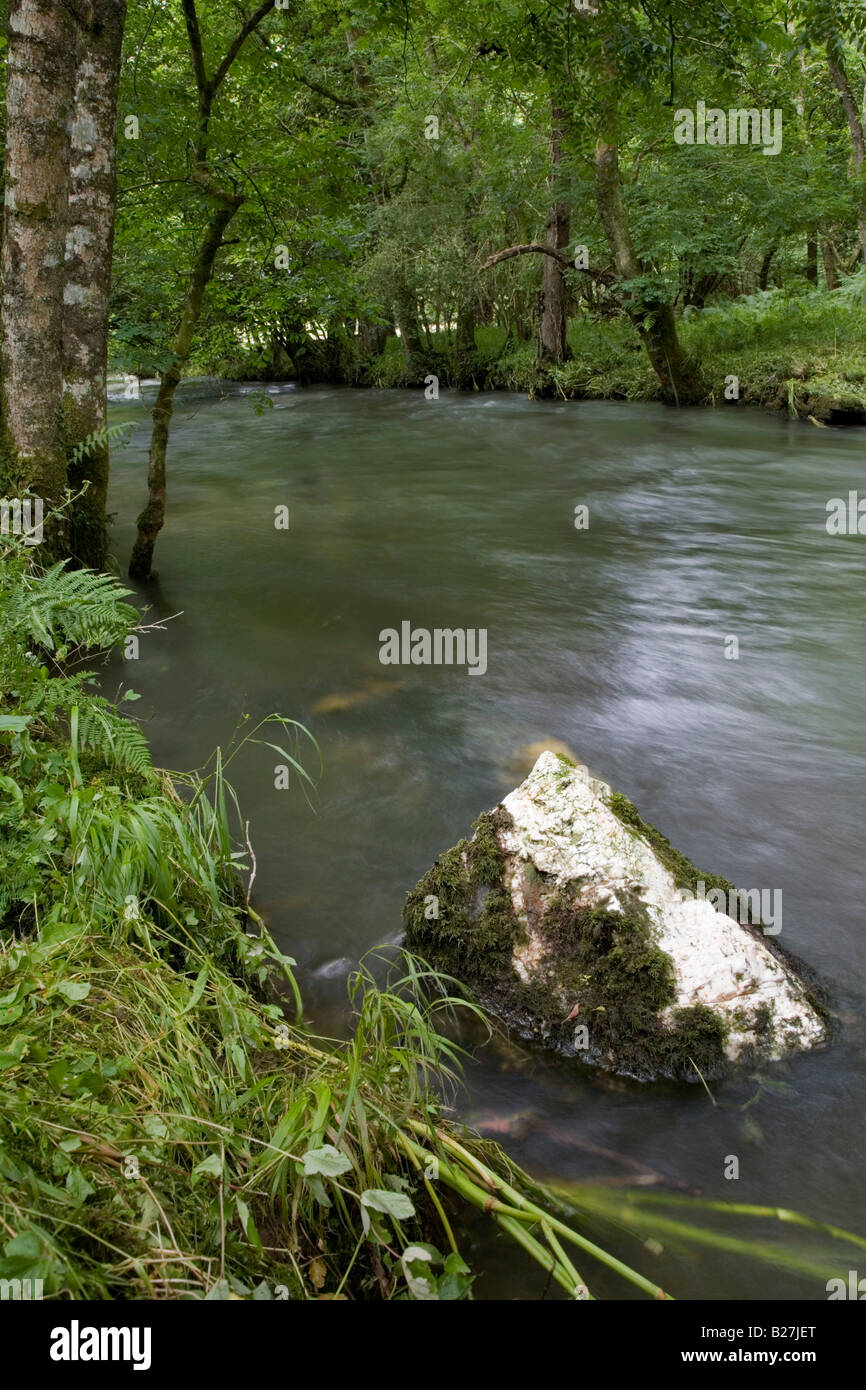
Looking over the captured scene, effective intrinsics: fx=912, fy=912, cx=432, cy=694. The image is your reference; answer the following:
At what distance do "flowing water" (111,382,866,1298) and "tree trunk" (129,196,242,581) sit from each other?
31.8 inches

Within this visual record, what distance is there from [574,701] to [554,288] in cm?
1653

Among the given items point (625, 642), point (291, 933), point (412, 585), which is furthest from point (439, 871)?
point (412, 585)

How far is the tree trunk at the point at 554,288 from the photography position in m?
19.2

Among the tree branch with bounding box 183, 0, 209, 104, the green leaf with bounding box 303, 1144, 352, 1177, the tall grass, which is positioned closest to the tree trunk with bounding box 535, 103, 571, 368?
the tree branch with bounding box 183, 0, 209, 104

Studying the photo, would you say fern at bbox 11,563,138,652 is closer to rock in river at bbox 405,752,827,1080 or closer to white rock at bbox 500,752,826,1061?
rock in river at bbox 405,752,827,1080

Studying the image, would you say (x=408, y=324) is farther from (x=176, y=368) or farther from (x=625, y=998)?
(x=625, y=998)

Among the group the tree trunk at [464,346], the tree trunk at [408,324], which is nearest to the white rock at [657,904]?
the tree trunk at [408,324]

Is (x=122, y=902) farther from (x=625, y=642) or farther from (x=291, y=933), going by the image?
(x=625, y=642)

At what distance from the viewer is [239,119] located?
955 cm

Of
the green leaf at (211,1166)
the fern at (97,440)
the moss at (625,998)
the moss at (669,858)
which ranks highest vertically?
the fern at (97,440)

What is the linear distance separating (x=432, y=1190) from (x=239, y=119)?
10396mm

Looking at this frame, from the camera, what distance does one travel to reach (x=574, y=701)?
23.6 ft

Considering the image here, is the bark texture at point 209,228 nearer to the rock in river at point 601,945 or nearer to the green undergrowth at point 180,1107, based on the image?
the green undergrowth at point 180,1107

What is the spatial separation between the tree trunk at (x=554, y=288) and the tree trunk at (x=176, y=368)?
13018 millimetres
